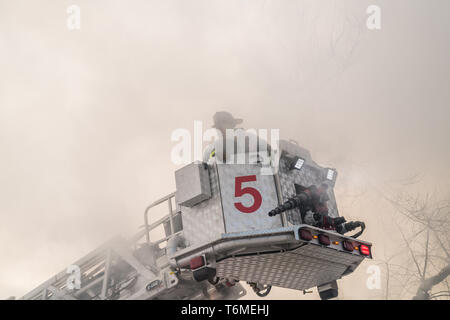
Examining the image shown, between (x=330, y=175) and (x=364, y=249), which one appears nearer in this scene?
(x=364, y=249)

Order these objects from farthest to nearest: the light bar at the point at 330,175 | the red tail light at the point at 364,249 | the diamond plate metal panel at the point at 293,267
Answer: the light bar at the point at 330,175 < the red tail light at the point at 364,249 < the diamond plate metal panel at the point at 293,267

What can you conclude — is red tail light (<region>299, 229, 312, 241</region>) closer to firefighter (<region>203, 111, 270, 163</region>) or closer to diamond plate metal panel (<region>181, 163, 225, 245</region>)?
diamond plate metal panel (<region>181, 163, 225, 245</region>)

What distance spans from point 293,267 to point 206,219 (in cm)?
158

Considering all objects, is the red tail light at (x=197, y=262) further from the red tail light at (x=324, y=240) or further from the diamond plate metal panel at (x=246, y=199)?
the red tail light at (x=324, y=240)

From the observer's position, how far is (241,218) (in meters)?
7.18

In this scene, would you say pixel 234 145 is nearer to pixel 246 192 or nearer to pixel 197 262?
pixel 246 192

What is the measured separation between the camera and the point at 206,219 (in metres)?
7.39

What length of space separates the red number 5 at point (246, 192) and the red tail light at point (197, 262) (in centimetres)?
102

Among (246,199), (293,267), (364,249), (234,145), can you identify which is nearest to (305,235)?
(293,267)

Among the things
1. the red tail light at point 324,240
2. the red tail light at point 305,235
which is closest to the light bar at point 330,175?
the red tail light at point 324,240

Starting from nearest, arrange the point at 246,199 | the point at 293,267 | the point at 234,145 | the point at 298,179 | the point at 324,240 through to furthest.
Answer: the point at 324,240, the point at 293,267, the point at 246,199, the point at 234,145, the point at 298,179

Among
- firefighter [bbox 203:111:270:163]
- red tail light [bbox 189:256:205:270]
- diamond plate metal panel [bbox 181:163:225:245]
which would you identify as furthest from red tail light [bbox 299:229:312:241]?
firefighter [bbox 203:111:270:163]

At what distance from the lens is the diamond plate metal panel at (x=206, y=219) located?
720cm
